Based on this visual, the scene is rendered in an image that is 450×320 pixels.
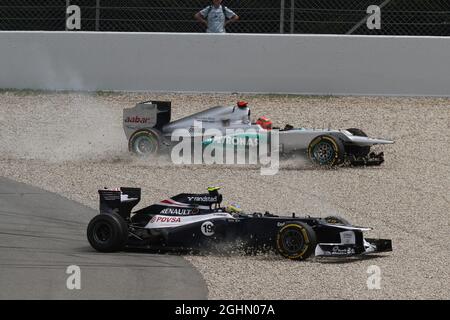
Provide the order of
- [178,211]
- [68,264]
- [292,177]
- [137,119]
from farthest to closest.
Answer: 1. [137,119]
2. [292,177]
3. [178,211]
4. [68,264]

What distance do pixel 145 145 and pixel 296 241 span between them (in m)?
6.35

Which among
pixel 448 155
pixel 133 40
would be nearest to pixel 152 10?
pixel 133 40

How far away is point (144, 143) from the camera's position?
17.9 m

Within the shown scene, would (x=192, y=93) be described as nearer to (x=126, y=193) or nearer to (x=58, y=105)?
(x=58, y=105)

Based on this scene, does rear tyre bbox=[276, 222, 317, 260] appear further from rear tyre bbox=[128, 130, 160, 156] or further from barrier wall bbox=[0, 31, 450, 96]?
barrier wall bbox=[0, 31, 450, 96]

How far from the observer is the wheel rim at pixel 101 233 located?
40.5 feet

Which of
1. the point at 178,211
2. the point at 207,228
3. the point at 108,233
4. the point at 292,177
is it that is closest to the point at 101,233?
the point at 108,233

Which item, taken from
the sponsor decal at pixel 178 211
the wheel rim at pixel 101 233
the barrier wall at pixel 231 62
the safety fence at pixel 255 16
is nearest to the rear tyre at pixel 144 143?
the barrier wall at pixel 231 62

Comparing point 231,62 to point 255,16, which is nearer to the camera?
point 231,62

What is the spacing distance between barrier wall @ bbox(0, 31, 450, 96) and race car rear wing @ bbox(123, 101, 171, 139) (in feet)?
13.2

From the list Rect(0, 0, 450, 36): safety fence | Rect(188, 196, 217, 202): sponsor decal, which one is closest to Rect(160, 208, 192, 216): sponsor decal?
Rect(188, 196, 217, 202): sponsor decal

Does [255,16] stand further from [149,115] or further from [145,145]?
[145,145]

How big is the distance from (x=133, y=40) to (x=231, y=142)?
5.21 metres

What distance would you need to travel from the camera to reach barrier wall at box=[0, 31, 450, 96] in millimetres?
21703
